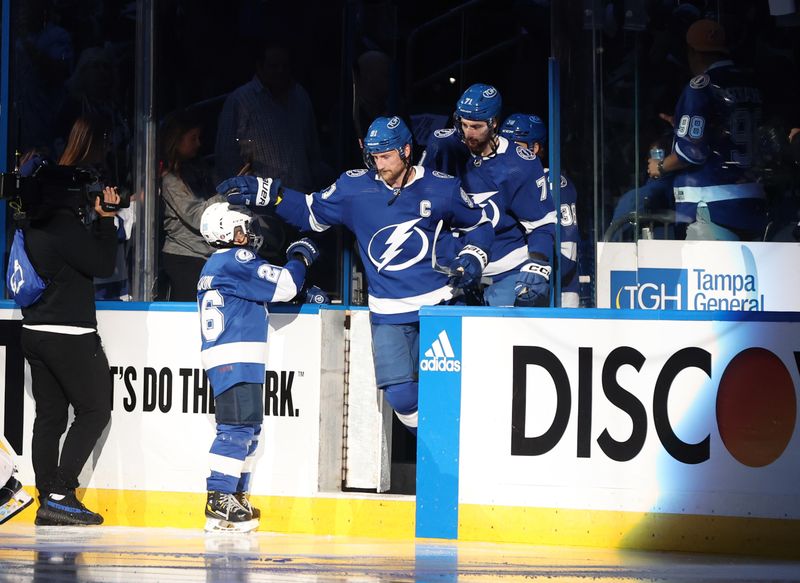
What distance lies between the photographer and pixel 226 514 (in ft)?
25.2

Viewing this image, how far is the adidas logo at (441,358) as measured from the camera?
736cm

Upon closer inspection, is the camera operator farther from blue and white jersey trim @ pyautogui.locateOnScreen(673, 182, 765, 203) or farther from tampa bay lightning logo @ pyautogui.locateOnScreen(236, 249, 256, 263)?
blue and white jersey trim @ pyautogui.locateOnScreen(673, 182, 765, 203)

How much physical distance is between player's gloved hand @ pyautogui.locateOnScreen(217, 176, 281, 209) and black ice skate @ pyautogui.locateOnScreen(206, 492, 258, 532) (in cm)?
152

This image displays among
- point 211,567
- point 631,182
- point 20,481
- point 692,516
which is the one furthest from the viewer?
point 20,481

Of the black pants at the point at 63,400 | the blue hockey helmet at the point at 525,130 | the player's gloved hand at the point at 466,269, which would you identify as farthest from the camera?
the blue hockey helmet at the point at 525,130

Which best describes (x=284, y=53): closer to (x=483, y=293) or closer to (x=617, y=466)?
(x=483, y=293)

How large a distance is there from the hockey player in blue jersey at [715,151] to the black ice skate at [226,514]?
2.66 metres

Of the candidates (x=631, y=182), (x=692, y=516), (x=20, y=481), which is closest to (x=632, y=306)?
(x=631, y=182)

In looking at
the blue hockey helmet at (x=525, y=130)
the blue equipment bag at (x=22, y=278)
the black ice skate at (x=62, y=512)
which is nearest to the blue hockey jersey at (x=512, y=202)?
the blue hockey helmet at (x=525, y=130)

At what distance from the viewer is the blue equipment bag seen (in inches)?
313

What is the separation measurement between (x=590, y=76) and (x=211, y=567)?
10.2 feet

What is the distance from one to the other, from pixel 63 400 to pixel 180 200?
1388mm

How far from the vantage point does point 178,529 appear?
8031mm

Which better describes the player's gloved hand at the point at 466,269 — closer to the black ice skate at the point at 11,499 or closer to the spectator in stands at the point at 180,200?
the spectator in stands at the point at 180,200
